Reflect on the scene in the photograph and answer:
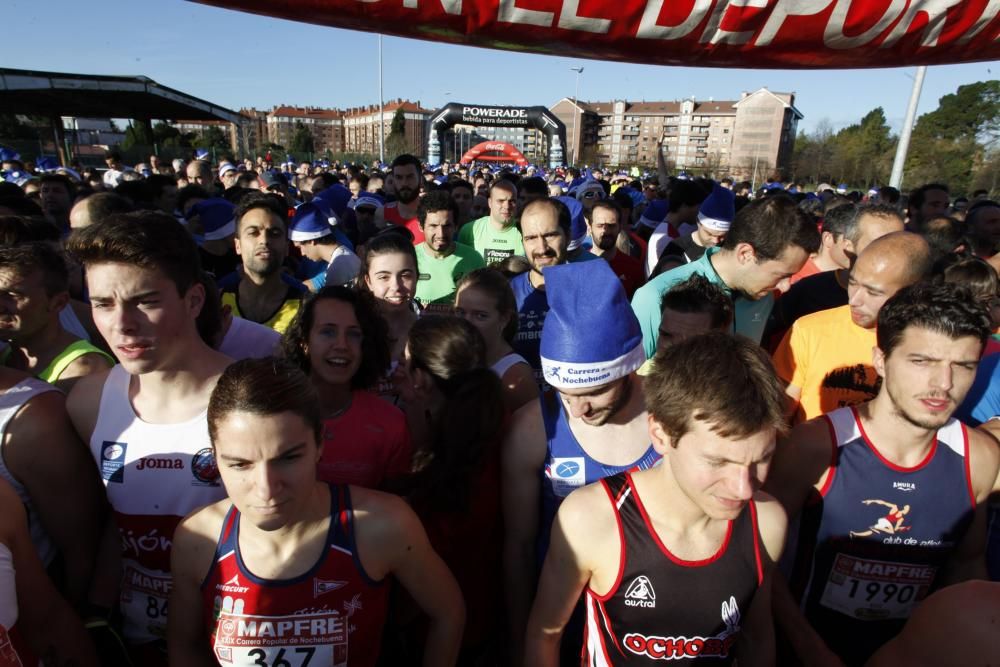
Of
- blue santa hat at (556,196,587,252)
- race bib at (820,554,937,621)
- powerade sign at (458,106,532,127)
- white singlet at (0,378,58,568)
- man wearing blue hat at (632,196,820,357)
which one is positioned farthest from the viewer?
powerade sign at (458,106,532,127)

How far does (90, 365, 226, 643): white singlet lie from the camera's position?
1.93 metres

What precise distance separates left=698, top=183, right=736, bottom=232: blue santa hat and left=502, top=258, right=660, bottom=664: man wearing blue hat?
11.6 feet

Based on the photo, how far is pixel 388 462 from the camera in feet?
7.48

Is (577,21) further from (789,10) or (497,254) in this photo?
(497,254)

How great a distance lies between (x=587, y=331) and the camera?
78.8 inches

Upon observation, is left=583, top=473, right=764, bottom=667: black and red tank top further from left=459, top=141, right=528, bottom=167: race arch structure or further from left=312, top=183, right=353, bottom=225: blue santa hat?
left=459, top=141, right=528, bottom=167: race arch structure

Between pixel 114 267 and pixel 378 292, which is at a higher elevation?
pixel 114 267

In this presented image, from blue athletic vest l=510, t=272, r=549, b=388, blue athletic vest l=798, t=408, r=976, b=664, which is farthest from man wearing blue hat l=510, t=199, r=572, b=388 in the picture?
blue athletic vest l=798, t=408, r=976, b=664

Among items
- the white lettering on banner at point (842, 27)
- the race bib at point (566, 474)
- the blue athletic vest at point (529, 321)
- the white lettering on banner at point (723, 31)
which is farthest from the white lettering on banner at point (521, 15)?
the blue athletic vest at point (529, 321)

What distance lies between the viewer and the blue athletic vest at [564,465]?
2.09 m

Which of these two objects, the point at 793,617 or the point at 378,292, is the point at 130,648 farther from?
the point at 793,617

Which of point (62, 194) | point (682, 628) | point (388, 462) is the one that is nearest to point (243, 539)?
point (388, 462)

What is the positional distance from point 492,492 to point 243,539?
0.90m

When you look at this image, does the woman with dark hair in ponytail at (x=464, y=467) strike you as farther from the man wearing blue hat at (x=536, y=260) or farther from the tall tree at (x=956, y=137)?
the tall tree at (x=956, y=137)
